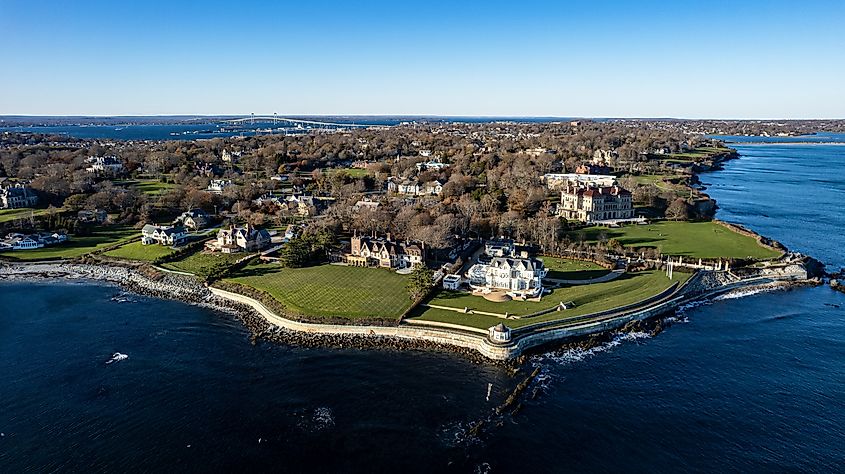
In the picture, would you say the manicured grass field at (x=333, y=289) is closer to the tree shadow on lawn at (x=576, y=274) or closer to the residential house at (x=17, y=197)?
the tree shadow on lawn at (x=576, y=274)

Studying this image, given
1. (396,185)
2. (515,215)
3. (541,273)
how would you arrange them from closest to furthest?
(541,273), (515,215), (396,185)

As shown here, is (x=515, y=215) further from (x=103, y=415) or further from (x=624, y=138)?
(x=624, y=138)

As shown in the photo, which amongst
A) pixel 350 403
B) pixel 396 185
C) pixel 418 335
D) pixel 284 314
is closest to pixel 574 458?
Result: pixel 350 403

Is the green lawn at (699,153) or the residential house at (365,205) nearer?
the residential house at (365,205)

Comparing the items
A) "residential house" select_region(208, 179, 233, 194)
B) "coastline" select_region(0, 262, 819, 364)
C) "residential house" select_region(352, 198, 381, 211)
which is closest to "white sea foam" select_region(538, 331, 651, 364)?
"coastline" select_region(0, 262, 819, 364)

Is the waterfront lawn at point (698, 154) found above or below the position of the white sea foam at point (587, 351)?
above

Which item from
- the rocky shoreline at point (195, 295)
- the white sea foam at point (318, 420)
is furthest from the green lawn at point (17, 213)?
the white sea foam at point (318, 420)

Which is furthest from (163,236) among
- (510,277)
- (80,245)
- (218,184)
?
(510,277)

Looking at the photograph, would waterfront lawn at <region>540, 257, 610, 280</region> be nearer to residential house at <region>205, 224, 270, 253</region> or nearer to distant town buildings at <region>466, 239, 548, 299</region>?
distant town buildings at <region>466, 239, 548, 299</region>
